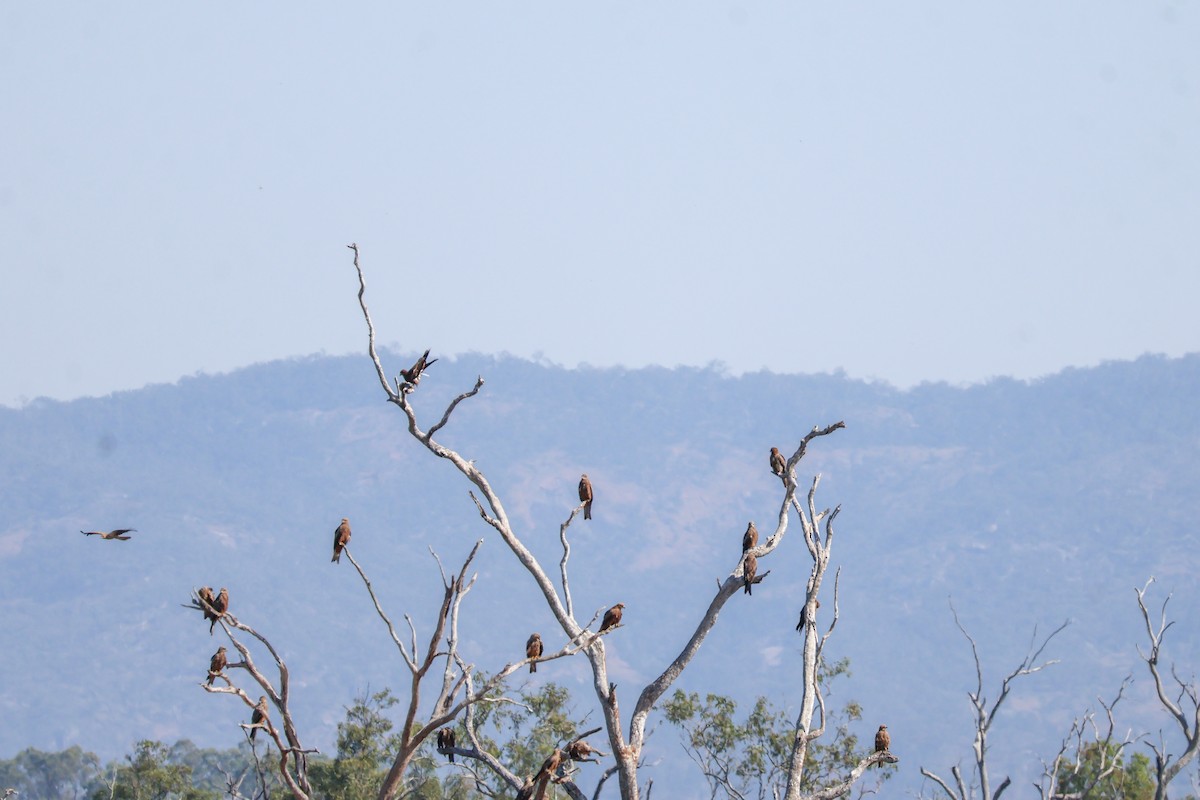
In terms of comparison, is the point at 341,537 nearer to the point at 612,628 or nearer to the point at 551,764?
the point at 612,628

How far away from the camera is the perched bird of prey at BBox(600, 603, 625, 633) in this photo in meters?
10.7

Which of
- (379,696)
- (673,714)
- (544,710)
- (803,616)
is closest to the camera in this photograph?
(803,616)

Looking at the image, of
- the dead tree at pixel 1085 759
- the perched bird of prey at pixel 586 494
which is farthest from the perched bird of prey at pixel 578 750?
the dead tree at pixel 1085 759

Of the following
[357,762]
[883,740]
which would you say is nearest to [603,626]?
[883,740]

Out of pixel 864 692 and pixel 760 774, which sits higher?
pixel 864 692

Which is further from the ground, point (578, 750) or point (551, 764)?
point (578, 750)

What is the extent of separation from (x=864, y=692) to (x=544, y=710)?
533 ft

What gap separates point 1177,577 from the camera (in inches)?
7741

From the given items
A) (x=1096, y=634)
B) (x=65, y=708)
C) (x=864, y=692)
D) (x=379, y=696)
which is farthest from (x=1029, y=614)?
(x=379, y=696)

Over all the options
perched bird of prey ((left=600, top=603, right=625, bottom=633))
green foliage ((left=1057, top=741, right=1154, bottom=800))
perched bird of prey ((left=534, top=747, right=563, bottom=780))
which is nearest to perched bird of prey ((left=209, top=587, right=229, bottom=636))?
perched bird of prey ((left=534, top=747, right=563, bottom=780))

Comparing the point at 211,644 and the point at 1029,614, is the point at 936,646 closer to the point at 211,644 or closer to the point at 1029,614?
the point at 1029,614

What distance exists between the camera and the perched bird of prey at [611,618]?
35.1ft

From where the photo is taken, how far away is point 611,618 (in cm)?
1121

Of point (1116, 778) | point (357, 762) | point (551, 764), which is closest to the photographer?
point (551, 764)
